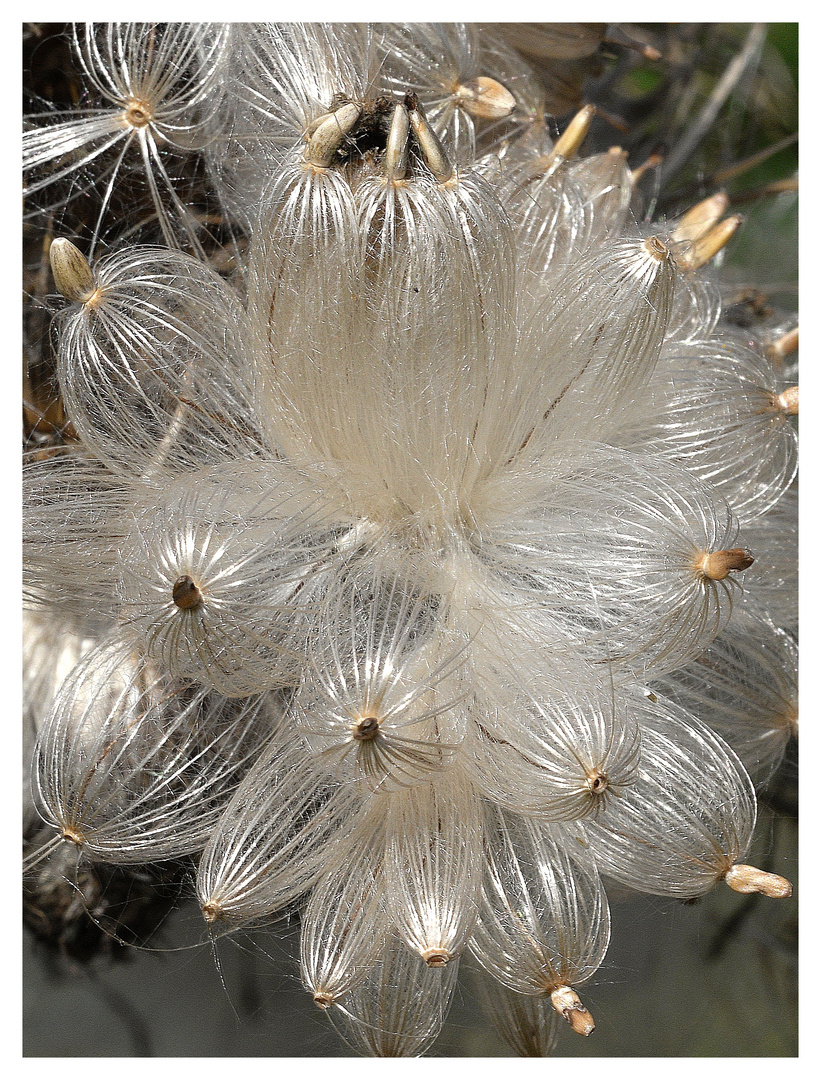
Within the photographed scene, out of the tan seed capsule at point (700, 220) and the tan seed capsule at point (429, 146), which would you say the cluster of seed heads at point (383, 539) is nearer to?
the tan seed capsule at point (429, 146)

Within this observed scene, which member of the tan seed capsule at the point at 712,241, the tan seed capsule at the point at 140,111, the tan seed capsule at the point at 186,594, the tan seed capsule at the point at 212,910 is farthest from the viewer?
the tan seed capsule at the point at 712,241

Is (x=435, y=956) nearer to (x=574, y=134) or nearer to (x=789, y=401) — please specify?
(x=789, y=401)

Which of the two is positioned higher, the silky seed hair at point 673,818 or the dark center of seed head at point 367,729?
the dark center of seed head at point 367,729

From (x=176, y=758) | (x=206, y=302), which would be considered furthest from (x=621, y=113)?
(x=176, y=758)

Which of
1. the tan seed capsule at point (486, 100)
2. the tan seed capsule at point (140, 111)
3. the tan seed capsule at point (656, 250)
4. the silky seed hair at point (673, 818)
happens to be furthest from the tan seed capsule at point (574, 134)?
the silky seed hair at point (673, 818)

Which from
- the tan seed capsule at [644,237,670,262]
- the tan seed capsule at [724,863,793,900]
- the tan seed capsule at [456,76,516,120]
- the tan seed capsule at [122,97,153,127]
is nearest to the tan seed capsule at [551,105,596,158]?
the tan seed capsule at [456,76,516,120]

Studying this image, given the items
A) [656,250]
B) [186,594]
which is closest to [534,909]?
[186,594]

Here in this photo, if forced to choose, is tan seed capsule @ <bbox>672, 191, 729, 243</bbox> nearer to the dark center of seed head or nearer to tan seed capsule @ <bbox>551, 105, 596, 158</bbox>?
tan seed capsule @ <bbox>551, 105, 596, 158</bbox>
